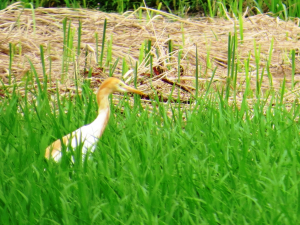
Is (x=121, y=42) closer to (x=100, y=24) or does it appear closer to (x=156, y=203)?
(x=100, y=24)

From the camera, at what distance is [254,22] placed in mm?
4973

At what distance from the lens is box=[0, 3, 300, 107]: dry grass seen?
3.72 meters

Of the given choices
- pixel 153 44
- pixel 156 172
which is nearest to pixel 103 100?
pixel 156 172

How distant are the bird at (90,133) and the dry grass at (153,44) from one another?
0.83 meters

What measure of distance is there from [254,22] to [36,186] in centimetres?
359

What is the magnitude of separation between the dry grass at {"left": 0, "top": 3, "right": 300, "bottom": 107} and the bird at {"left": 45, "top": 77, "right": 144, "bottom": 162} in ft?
2.72

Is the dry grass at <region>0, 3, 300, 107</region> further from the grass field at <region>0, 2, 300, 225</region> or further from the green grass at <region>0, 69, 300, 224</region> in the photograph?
the green grass at <region>0, 69, 300, 224</region>

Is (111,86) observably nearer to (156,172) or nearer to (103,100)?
(103,100)

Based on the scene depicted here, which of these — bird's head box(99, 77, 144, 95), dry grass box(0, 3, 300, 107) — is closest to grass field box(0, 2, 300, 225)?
bird's head box(99, 77, 144, 95)

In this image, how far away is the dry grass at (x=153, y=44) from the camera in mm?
3718

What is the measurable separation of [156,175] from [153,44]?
2.44m

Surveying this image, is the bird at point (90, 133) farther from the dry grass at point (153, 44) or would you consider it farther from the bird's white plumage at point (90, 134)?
the dry grass at point (153, 44)

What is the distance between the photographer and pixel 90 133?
2.38m

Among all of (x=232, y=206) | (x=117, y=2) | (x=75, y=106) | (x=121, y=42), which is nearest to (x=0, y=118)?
(x=75, y=106)
